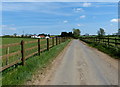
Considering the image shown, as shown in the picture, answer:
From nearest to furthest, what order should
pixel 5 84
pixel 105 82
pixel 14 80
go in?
pixel 5 84 → pixel 14 80 → pixel 105 82

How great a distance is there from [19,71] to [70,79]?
1.96 meters

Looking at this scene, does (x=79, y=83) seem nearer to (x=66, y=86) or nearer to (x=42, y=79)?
(x=66, y=86)

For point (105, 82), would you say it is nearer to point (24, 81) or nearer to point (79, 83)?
point (79, 83)

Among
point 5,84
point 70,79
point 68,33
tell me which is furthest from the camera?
point 68,33

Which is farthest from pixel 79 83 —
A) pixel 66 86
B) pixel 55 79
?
pixel 55 79

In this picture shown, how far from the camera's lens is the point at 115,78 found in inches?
265

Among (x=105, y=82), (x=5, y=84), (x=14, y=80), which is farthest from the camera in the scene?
(x=105, y=82)

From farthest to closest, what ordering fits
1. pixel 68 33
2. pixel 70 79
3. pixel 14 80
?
1. pixel 68 33
2. pixel 70 79
3. pixel 14 80

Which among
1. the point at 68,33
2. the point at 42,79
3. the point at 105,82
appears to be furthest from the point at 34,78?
the point at 68,33

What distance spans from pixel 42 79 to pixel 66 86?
1.30 metres

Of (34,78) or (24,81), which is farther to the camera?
(34,78)

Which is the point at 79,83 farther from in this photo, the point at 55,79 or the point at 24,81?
the point at 24,81

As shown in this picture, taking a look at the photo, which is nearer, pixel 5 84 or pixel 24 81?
pixel 5 84

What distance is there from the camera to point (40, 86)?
5.66 meters
